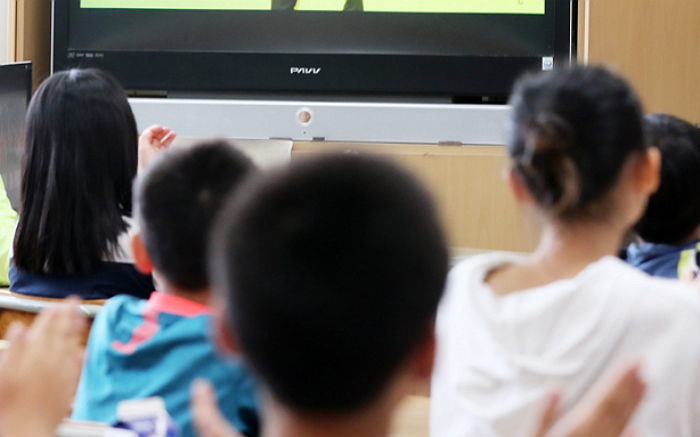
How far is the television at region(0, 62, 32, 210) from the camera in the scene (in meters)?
2.96

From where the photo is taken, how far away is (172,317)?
119cm

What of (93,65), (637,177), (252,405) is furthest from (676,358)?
(93,65)

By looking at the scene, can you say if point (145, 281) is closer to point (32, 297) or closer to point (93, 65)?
point (32, 297)

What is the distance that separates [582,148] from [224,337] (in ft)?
1.93

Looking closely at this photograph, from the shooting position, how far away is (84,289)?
1944mm

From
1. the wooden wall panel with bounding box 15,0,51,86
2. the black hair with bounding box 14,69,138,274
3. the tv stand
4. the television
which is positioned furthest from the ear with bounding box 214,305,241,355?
the wooden wall panel with bounding box 15,0,51,86

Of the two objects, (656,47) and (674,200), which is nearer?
(674,200)

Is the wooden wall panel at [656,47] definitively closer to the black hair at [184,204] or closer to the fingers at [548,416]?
the black hair at [184,204]

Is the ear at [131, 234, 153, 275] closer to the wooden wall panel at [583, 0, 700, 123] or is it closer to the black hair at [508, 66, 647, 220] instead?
the black hair at [508, 66, 647, 220]

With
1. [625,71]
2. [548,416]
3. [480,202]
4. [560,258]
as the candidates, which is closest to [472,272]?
[560,258]

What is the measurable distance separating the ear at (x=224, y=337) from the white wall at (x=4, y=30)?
3095 millimetres

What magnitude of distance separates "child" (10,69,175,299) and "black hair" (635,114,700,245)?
3.15ft

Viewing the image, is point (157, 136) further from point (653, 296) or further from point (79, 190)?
point (653, 296)

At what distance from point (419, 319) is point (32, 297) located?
133cm
